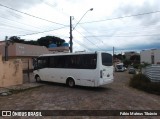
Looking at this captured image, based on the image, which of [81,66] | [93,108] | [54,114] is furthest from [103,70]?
[54,114]

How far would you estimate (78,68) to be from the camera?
605 inches

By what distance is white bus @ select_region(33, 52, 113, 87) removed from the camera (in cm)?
1435

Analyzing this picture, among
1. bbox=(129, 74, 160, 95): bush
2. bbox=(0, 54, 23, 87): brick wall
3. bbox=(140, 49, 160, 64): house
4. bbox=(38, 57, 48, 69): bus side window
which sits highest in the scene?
bbox=(140, 49, 160, 64): house

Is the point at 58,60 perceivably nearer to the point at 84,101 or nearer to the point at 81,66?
the point at 81,66

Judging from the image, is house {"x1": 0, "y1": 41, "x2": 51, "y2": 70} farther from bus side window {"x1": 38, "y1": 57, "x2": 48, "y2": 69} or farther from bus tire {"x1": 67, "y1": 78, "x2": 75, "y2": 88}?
bus tire {"x1": 67, "y1": 78, "x2": 75, "y2": 88}

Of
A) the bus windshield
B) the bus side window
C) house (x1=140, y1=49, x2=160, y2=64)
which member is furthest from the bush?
house (x1=140, y1=49, x2=160, y2=64)

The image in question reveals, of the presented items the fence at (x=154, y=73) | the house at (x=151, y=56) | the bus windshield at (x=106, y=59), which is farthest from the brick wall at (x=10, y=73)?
the house at (x=151, y=56)

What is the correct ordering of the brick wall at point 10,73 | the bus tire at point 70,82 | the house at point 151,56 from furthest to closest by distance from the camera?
the house at point 151,56
the bus tire at point 70,82
the brick wall at point 10,73

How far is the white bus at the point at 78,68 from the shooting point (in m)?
14.4

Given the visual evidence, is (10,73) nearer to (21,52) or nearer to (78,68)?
(78,68)

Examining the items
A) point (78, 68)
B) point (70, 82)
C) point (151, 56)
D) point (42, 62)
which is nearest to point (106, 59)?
point (78, 68)

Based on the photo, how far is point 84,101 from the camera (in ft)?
36.6

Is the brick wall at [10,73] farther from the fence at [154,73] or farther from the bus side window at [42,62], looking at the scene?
the fence at [154,73]

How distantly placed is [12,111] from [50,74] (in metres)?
8.76
